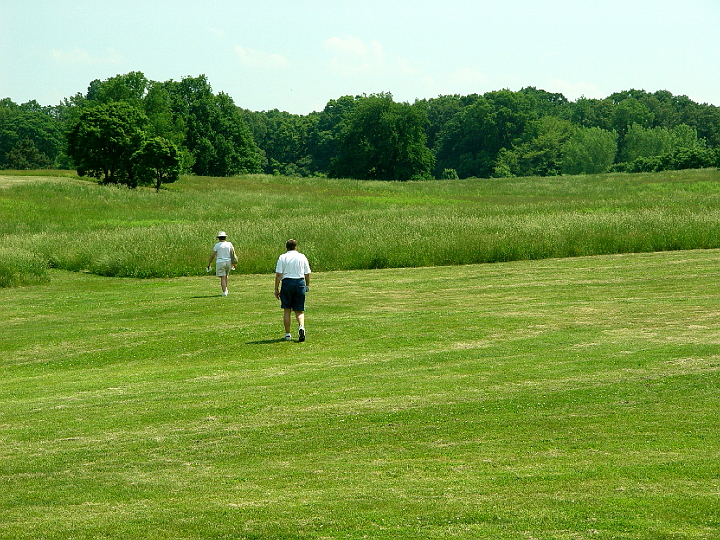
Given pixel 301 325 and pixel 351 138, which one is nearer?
pixel 301 325

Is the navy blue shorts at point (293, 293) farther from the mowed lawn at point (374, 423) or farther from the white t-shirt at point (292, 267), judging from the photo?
the mowed lawn at point (374, 423)

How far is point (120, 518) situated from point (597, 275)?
19.5 metres

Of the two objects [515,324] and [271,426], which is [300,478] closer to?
[271,426]

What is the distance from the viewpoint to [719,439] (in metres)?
8.49

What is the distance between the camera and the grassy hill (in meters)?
6.88

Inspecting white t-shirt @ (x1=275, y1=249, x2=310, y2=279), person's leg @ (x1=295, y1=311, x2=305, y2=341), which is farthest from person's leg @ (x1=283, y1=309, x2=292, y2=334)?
white t-shirt @ (x1=275, y1=249, x2=310, y2=279)

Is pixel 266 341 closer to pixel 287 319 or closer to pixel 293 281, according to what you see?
pixel 287 319

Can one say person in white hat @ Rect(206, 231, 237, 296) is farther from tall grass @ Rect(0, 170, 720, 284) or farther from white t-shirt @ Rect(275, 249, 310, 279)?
white t-shirt @ Rect(275, 249, 310, 279)

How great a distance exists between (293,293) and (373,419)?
6.35 m

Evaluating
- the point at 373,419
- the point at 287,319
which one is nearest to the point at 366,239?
the point at 287,319

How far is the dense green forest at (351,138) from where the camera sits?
8088 cm

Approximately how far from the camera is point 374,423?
9750mm

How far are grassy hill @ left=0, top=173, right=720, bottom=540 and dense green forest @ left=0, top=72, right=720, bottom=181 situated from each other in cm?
6126

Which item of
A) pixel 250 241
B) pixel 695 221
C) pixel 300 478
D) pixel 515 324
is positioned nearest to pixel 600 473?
pixel 300 478
